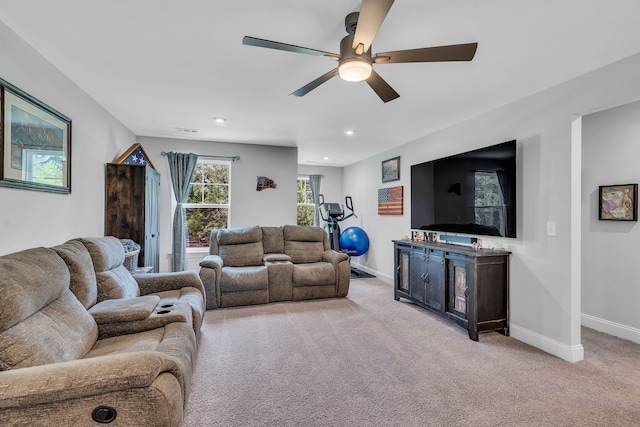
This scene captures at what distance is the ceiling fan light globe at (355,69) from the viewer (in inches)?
71.0

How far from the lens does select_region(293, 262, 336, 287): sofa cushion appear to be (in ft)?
13.9

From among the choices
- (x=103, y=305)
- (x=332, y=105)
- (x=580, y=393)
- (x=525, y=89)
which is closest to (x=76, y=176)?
(x=103, y=305)

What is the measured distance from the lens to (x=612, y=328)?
10.4 feet

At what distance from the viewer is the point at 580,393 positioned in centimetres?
212

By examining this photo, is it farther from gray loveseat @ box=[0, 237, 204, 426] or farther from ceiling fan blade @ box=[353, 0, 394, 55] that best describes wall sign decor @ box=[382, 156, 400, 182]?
gray loveseat @ box=[0, 237, 204, 426]

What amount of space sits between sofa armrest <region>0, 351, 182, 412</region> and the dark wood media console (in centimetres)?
282

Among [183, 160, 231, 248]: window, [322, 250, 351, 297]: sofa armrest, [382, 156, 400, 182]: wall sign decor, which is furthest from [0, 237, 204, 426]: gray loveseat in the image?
[382, 156, 400, 182]: wall sign decor

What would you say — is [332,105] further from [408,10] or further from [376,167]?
[376,167]

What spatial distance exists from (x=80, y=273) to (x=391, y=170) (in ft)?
14.9

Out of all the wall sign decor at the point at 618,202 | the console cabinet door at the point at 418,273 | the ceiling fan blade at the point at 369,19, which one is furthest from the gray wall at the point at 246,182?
the wall sign decor at the point at 618,202

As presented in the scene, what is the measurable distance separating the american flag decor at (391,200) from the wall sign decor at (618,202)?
244 centimetres

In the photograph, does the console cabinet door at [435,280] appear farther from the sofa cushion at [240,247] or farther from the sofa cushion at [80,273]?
the sofa cushion at [80,273]

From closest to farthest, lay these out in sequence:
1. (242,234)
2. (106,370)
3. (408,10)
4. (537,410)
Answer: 1. (106,370)
2. (408,10)
3. (537,410)
4. (242,234)

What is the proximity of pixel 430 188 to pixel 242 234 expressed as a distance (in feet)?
9.03
